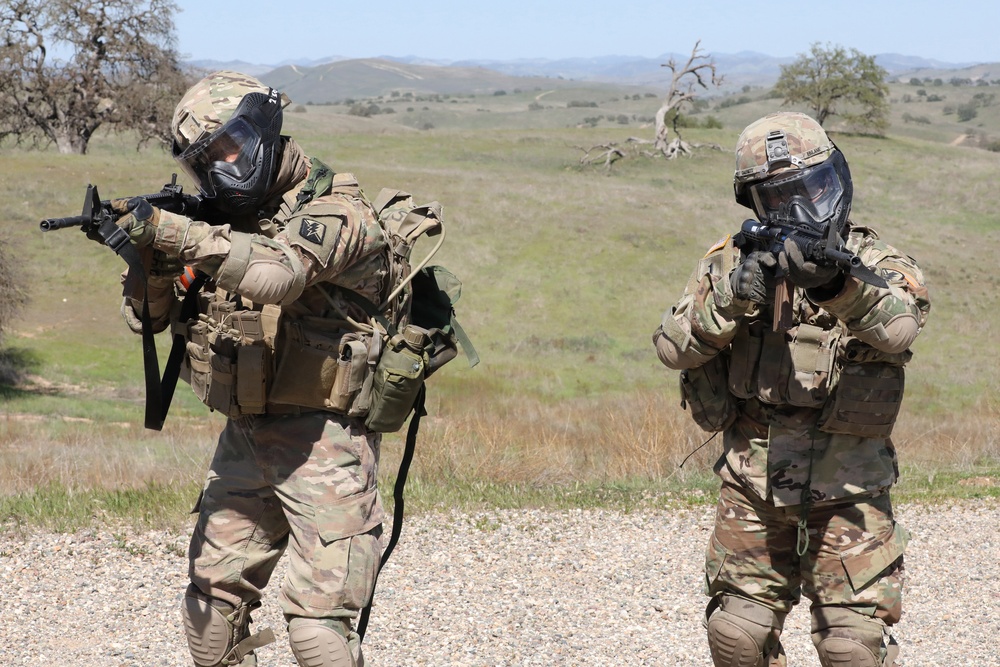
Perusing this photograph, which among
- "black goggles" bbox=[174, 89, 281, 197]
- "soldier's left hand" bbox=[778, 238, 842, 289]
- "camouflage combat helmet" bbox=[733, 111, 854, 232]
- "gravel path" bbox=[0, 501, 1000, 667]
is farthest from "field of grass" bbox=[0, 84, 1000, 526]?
"soldier's left hand" bbox=[778, 238, 842, 289]

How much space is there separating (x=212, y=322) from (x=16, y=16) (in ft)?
114

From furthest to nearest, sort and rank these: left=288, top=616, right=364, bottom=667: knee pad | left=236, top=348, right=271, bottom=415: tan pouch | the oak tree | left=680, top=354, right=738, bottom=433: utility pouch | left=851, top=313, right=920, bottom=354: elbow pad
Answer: the oak tree
left=680, top=354, right=738, bottom=433: utility pouch
left=236, top=348, right=271, bottom=415: tan pouch
left=288, top=616, right=364, bottom=667: knee pad
left=851, top=313, right=920, bottom=354: elbow pad

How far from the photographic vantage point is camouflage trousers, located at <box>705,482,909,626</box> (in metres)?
3.36

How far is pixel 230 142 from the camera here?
3.34 m

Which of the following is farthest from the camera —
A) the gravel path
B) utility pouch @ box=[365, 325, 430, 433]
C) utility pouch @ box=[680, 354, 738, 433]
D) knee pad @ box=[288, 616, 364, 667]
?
the gravel path

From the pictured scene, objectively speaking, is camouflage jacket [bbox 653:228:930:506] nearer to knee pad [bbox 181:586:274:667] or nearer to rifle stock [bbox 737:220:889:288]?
rifle stock [bbox 737:220:889:288]

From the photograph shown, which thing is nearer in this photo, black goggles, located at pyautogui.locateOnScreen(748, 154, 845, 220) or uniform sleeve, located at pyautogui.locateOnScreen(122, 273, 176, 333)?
black goggles, located at pyautogui.locateOnScreen(748, 154, 845, 220)

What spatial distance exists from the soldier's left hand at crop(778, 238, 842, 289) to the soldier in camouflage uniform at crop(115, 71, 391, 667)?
1.31m

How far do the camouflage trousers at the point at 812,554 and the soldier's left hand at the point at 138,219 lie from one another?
2.16m

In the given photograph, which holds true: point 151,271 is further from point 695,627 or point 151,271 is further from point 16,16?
point 16,16

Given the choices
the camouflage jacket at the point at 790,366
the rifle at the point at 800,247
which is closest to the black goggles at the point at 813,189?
the rifle at the point at 800,247

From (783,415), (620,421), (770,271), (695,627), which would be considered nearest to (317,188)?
(770,271)

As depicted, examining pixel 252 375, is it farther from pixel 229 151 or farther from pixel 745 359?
pixel 745 359

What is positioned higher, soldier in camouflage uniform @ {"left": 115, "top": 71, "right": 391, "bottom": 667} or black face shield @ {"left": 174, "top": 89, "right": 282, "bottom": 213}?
black face shield @ {"left": 174, "top": 89, "right": 282, "bottom": 213}
